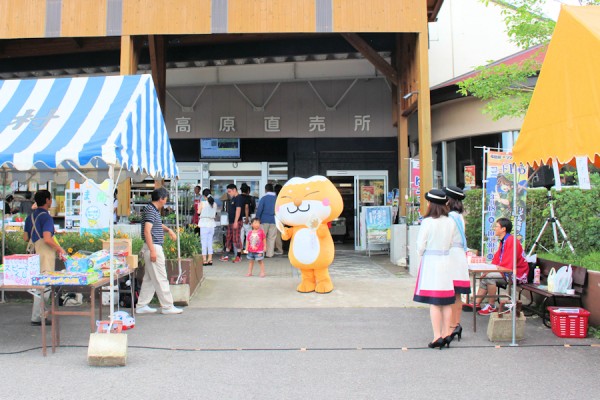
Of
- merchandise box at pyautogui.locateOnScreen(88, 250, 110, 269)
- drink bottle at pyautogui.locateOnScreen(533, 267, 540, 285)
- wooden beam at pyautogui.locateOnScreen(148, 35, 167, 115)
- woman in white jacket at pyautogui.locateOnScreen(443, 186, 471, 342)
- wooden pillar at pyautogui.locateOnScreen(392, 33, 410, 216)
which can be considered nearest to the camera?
woman in white jacket at pyautogui.locateOnScreen(443, 186, 471, 342)

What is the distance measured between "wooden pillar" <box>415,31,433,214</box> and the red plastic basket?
15.7 feet

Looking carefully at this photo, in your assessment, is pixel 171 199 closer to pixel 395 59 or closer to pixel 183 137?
pixel 183 137

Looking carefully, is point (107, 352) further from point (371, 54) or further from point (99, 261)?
point (371, 54)

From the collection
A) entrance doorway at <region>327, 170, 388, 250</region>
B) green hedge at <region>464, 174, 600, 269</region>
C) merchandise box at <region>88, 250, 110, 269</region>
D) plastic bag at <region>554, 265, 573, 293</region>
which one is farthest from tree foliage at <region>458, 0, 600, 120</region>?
entrance doorway at <region>327, 170, 388, 250</region>

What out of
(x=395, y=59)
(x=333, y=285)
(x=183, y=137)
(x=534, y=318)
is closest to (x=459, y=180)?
(x=395, y=59)

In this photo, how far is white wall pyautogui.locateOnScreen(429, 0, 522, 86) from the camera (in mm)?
15508

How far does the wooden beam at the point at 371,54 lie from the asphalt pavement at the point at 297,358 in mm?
7329

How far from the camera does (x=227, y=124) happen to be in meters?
17.8

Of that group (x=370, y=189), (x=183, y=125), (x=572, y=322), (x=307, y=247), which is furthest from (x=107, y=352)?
(x=183, y=125)

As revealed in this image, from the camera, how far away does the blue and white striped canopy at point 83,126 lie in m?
5.71

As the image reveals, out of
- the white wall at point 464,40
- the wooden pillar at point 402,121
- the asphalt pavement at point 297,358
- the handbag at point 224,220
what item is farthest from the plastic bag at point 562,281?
the white wall at point 464,40

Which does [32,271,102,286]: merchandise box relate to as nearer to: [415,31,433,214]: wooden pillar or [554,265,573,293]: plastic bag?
[554,265,573,293]: plastic bag

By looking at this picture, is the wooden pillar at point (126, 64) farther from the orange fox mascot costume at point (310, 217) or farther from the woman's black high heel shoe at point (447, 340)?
the woman's black high heel shoe at point (447, 340)

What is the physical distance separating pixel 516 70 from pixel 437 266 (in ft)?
17.4
